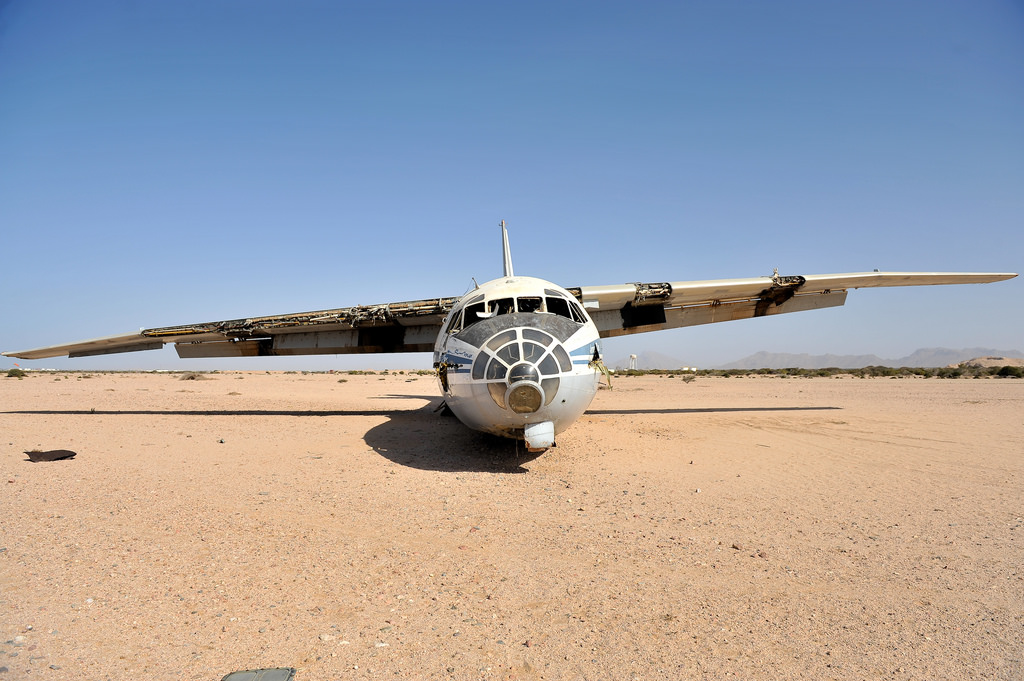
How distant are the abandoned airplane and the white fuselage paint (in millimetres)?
21

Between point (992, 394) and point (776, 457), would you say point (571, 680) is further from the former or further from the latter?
point (992, 394)

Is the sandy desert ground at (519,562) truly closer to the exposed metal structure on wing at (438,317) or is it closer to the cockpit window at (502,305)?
the cockpit window at (502,305)

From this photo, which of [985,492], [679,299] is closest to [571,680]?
[985,492]

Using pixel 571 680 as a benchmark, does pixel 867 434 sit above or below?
below

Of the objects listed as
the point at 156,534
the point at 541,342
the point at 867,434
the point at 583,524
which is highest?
the point at 541,342

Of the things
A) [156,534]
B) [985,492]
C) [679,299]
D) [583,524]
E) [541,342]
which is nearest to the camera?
[156,534]

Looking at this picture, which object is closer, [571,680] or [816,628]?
[571,680]

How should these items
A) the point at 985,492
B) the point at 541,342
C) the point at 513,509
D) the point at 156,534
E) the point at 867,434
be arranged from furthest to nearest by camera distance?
the point at 867,434, the point at 541,342, the point at 985,492, the point at 513,509, the point at 156,534

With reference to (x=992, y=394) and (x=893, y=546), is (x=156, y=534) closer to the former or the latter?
(x=893, y=546)

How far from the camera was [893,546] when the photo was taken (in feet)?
17.1

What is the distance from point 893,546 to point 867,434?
790cm

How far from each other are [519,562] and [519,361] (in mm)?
3284

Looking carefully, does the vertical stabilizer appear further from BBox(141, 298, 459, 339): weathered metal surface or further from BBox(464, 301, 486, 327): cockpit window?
BBox(464, 301, 486, 327): cockpit window

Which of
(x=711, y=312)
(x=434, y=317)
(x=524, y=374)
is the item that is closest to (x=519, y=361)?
(x=524, y=374)
